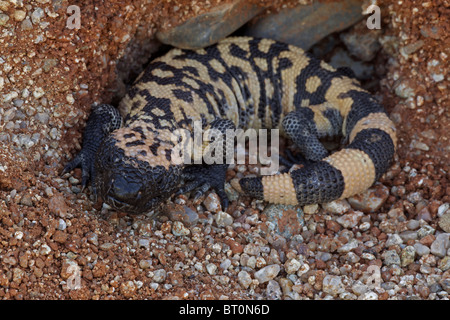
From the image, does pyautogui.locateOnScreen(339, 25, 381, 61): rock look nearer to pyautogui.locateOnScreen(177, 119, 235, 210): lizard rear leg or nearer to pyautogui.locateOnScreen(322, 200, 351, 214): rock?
pyautogui.locateOnScreen(177, 119, 235, 210): lizard rear leg

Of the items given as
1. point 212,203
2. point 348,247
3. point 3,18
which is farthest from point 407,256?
point 3,18

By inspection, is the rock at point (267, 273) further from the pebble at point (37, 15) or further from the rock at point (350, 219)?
the pebble at point (37, 15)

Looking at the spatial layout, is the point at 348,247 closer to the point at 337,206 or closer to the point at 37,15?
the point at 337,206

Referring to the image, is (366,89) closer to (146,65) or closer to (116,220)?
(146,65)

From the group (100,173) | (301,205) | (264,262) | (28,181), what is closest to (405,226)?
(301,205)

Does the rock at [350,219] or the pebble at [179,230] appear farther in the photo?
the rock at [350,219]

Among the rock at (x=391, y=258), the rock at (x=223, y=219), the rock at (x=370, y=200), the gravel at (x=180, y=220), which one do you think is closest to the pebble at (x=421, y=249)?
the gravel at (x=180, y=220)
